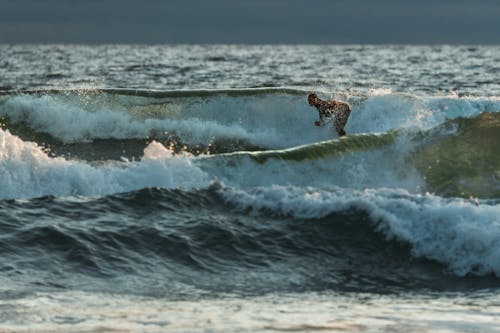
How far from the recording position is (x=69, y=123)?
23484mm

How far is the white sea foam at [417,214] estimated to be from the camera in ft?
37.9

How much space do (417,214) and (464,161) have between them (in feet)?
15.1

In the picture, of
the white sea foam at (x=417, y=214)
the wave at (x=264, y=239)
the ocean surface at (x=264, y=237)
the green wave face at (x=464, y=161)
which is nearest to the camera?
the ocean surface at (x=264, y=237)

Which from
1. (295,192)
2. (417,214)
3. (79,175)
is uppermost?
(79,175)

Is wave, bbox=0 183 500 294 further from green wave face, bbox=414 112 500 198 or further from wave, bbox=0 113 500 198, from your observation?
green wave face, bbox=414 112 500 198

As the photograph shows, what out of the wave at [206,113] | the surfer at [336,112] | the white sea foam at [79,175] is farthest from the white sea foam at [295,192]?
the wave at [206,113]

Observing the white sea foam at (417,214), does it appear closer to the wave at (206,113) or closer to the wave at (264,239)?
the wave at (264,239)

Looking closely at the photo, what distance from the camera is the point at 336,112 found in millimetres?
19281

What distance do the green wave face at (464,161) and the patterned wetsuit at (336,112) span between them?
2149 mm

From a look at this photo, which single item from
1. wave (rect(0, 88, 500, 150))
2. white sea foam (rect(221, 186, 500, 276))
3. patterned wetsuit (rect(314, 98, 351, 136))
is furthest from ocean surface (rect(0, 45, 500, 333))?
wave (rect(0, 88, 500, 150))

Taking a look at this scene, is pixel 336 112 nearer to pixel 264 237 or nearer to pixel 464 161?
pixel 464 161

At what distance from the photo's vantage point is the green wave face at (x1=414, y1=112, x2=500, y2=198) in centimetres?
1557

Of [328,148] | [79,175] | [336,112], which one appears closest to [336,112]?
[336,112]

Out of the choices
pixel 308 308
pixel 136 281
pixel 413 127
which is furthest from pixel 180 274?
pixel 413 127
